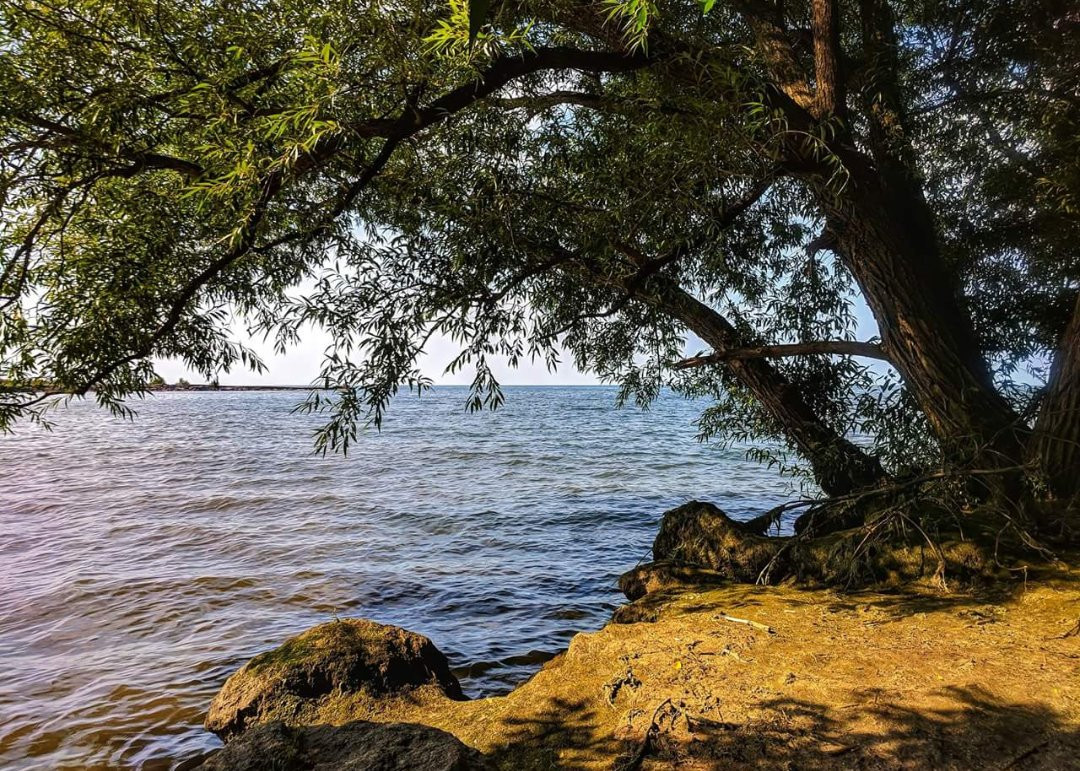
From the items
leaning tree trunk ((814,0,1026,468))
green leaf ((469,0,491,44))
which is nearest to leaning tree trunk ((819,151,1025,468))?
leaning tree trunk ((814,0,1026,468))

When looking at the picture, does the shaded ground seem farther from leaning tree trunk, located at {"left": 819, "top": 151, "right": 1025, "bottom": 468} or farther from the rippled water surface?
the rippled water surface

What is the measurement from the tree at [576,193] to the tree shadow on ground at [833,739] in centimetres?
309

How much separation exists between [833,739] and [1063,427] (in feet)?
15.3

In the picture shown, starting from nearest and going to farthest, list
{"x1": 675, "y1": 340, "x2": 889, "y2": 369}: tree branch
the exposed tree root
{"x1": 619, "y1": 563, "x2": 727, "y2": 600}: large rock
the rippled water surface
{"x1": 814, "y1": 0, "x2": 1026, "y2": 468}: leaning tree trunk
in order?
1. {"x1": 814, "y1": 0, "x2": 1026, "y2": 468}: leaning tree trunk
2. the exposed tree root
3. the rippled water surface
4. {"x1": 675, "y1": 340, "x2": 889, "y2": 369}: tree branch
5. {"x1": 619, "y1": 563, "x2": 727, "y2": 600}: large rock

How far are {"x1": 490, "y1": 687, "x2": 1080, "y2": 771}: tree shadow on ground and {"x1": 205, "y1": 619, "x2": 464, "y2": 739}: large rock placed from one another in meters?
1.70

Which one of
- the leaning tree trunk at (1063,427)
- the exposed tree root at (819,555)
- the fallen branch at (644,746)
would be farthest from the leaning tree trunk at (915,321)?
the fallen branch at (644,746)

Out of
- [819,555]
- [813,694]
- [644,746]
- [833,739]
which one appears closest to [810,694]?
[813,694]

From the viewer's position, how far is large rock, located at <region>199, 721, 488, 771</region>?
3145mm

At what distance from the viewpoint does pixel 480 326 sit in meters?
6.48

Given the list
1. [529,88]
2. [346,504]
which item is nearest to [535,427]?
[346,504]

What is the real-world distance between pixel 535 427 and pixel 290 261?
36.5m

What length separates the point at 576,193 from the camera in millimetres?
6828

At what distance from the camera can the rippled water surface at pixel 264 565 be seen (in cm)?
636

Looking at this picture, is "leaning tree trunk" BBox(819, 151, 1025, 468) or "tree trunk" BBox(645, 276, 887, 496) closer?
"leaning tree trunk" BBox(819, 151, 1025, 468)
